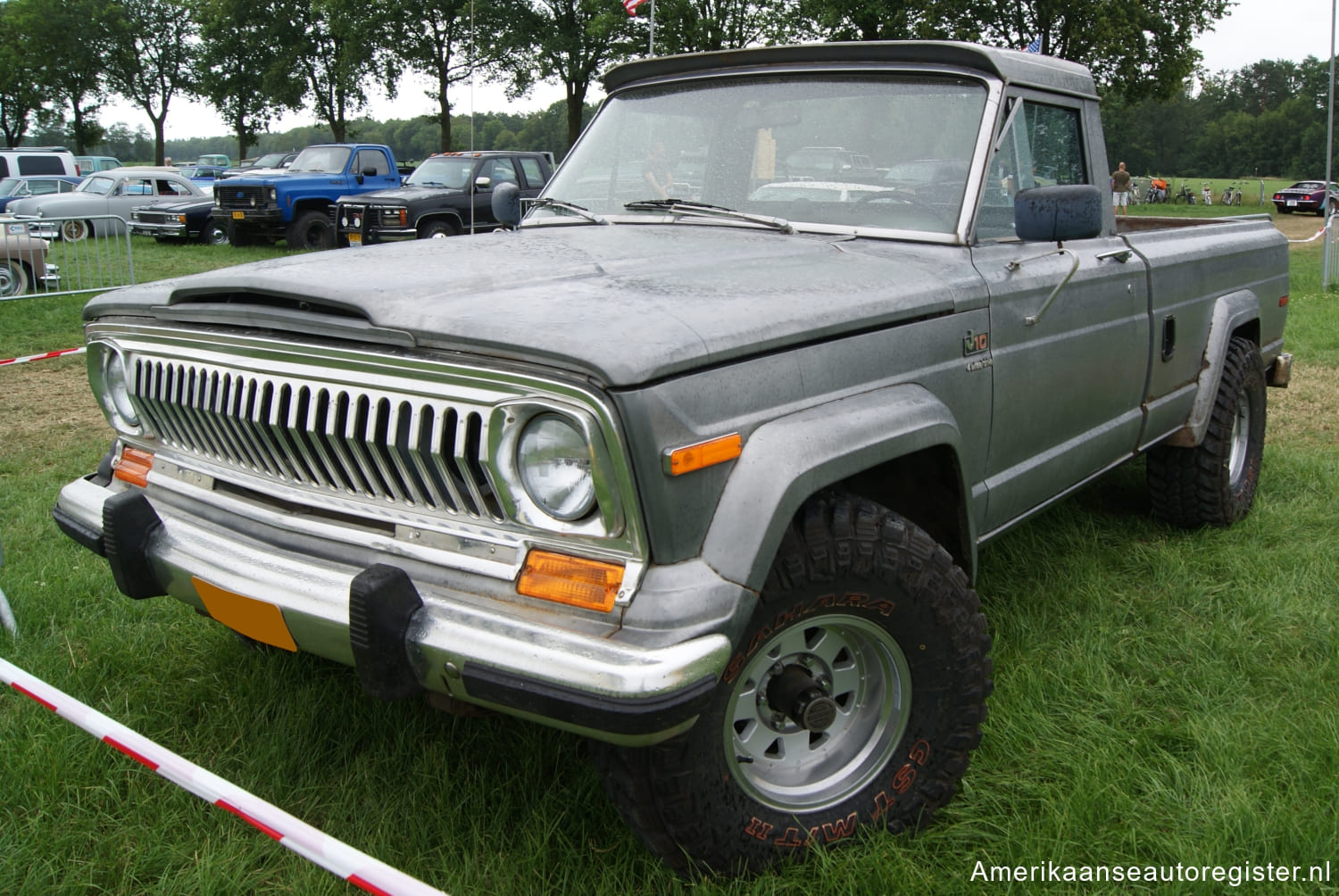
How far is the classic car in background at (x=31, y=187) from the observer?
69.1 feet

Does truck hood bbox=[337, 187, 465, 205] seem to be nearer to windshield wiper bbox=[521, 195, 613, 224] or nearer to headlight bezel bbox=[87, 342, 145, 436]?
windshield wiper bbox=[521, 195, 613, 224]

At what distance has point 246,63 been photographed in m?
43.3

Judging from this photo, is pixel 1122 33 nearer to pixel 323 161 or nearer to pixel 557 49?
pixel 557 49

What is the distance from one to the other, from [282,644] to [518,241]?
1.39 m

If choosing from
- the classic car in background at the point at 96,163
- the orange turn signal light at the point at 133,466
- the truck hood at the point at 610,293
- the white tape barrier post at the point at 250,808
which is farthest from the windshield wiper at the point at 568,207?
the classic car in background at the point at 96,163

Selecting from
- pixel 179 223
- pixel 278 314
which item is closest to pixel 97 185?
pixel 179 223

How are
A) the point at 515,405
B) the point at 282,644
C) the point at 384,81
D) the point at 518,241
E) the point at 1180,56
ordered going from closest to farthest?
the point at 515,405, the point at 282,644, the point at 518,241, the point at 1180,56, the point at 384,81

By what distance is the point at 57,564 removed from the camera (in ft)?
12.5

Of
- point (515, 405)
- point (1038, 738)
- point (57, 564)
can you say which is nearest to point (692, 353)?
point (515, 405)

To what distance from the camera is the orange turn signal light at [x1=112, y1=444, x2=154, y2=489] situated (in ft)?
8.70

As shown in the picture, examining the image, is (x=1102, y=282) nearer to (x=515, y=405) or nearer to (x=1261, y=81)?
(x=515, y=405)

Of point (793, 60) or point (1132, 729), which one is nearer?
point (1132, 729)

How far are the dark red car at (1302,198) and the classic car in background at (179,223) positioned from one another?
122 feet

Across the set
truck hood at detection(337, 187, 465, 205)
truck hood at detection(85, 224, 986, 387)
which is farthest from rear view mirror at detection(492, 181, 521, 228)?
truck hood at detection(337, 187, 465, 205)
